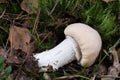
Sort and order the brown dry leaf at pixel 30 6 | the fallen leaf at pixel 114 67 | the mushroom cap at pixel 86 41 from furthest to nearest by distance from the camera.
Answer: the brown dry leaf at pixel 30 6 < the fallen leaf at pixel 114 67 < the mushroom cap at pixel 86 41

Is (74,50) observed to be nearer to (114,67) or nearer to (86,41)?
(86,41)

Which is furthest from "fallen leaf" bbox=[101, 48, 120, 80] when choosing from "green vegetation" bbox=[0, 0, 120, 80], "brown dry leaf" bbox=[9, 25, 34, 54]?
"brown dry leaf" bbox=[9, 25, 34, 54]

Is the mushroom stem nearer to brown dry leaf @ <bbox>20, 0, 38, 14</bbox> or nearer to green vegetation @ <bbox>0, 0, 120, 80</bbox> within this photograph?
green vegetation @ <bbox>0, 0, 120, 80</bbox>

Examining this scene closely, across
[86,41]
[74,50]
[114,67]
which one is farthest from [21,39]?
[114,67]

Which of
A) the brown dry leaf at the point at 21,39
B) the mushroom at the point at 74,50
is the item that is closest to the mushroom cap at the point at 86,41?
the mushroom at the point at 74,50

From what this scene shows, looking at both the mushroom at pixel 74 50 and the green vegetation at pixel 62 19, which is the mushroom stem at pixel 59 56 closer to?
the mushroom at pixel 74 50

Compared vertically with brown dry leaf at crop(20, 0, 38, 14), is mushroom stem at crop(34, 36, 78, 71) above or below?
below
